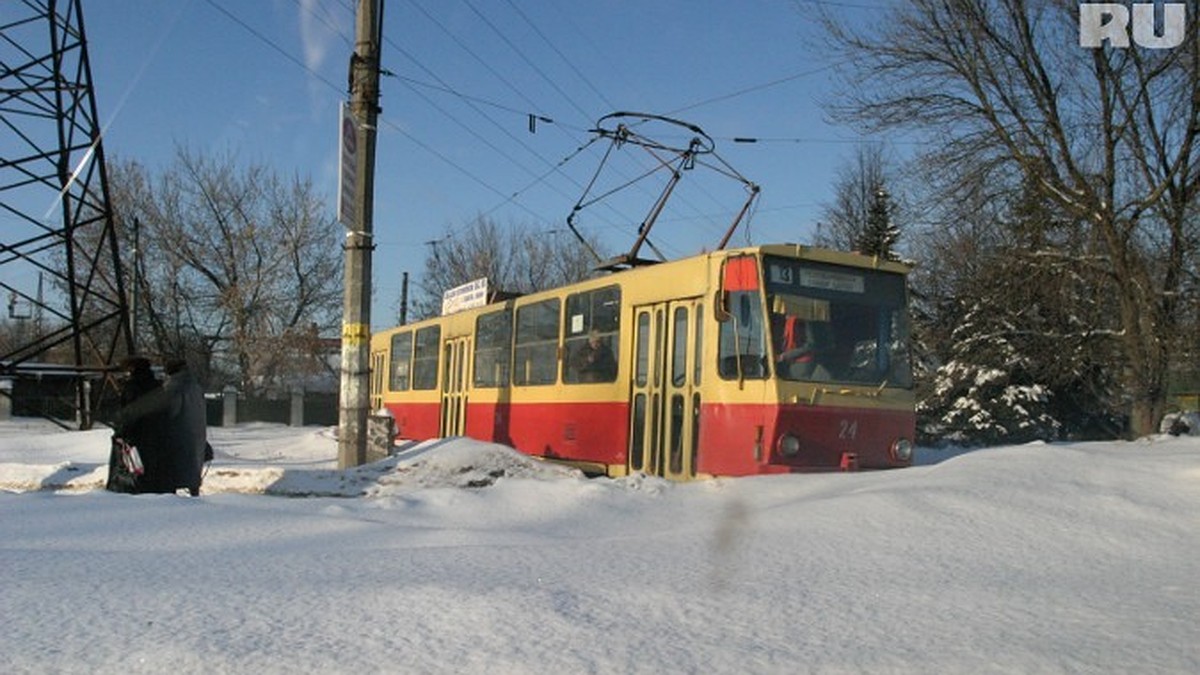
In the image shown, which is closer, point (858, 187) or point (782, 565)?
point (782, 565)

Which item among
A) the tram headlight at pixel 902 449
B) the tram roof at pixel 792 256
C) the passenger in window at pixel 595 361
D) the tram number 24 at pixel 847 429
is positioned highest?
the tram roof at pixel 792 256

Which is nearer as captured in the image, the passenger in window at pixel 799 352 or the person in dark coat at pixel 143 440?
the person in dark coat at pixel 143 440

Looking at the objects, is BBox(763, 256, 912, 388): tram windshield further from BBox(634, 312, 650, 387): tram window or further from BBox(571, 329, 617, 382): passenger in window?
BBox(571, 329, 617, 382): passenger in window

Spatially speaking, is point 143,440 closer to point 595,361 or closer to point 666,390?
point 666,390

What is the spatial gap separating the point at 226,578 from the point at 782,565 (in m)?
2.63

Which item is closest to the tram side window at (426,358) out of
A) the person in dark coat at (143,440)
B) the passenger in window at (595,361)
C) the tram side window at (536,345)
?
the tram side window at (536,345)

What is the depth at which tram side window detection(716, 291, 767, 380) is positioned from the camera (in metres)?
9.90

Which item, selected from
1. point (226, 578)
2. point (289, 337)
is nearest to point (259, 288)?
point (289, 337)

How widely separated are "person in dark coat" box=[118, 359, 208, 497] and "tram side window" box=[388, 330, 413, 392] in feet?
36.1

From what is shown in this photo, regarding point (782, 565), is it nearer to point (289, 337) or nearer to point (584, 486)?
point (584, 486)

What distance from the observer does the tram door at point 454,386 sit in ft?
55.0

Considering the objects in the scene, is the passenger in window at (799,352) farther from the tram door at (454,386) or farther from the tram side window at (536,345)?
the tram door at (454,386)

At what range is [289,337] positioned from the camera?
133 ft

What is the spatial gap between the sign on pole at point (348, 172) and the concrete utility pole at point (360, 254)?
19 millimetres
